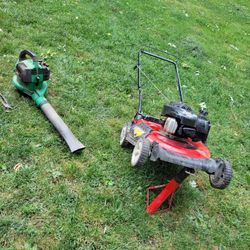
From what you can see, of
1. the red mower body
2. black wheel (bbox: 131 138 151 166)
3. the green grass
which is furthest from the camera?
the red mower body

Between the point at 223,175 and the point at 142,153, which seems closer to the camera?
the point at 142,153

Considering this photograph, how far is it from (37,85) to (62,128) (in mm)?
723

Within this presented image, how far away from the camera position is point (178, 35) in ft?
26.6

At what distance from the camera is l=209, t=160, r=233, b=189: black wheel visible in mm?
3168

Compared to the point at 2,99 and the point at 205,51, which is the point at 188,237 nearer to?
the point at 2,99

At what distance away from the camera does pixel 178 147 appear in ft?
11.2

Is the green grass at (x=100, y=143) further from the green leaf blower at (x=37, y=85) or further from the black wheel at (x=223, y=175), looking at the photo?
the black wheel at (x=223, y=175)

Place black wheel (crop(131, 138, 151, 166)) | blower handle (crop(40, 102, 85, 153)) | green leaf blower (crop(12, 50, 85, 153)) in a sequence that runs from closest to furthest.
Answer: black wheel (crop(131, 138, 151, 166)) → blower handle (crop(40, 102, 85, 153)) → green leaf blower (crop(12, 50, 85, 153))

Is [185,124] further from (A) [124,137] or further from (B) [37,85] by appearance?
(B) [37,85]

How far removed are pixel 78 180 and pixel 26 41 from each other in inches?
117

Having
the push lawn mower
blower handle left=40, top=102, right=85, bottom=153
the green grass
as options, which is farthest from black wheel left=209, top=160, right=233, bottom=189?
blower handle left=40, top=102, right=85, bottom=153

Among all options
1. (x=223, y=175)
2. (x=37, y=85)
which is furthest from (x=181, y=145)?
(x=37, y=85)

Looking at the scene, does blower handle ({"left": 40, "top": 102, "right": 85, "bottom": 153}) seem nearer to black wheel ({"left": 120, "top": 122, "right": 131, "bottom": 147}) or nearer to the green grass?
the green grass

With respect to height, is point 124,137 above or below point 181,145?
below
